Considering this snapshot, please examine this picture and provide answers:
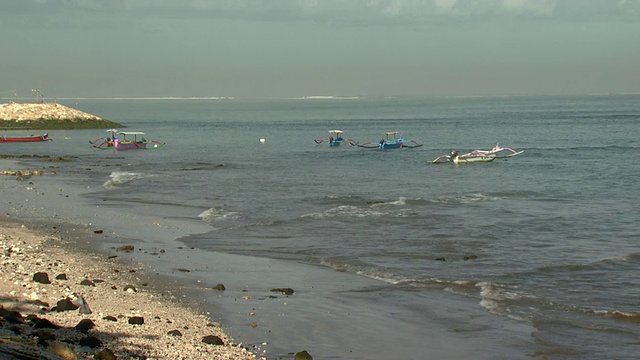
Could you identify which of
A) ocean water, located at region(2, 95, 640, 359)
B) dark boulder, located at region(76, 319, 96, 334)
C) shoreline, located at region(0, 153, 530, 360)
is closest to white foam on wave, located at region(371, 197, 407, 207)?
ocean water, located at region(2, 95, 640, 359)

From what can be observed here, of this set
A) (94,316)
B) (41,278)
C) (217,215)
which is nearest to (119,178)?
(217,215)

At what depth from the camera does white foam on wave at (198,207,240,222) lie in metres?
32.4

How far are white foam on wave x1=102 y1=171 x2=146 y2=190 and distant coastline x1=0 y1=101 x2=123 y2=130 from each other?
6695 centimetres

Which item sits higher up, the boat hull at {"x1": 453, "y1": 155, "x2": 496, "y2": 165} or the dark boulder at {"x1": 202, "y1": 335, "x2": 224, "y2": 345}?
the dark boulder at {"x1": 202, "y1": 335, "x2": 224, "y2": 345}

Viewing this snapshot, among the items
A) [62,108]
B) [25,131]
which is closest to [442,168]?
[25,131]

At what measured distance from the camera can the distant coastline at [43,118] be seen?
378 feet

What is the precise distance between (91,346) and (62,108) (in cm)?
12125

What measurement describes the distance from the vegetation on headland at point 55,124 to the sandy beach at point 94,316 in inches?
3832

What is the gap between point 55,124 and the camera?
118125 mm

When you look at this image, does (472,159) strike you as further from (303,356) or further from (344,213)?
(303,356)

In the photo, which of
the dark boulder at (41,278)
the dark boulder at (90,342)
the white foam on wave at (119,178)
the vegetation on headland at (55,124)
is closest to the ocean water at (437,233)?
the white foam on wave at (119,178)

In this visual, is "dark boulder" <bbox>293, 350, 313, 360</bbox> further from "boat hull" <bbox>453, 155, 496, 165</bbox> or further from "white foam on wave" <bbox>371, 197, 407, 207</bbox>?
"boat hull" <bbox>453, 155, 496, 165</bbox>

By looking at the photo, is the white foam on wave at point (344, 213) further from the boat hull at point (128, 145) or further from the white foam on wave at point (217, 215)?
the boat hull at point (128, 145)

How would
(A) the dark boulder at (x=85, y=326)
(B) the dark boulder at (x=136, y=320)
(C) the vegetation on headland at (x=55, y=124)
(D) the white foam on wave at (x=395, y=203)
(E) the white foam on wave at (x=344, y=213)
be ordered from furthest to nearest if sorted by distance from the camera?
(C) the vegetation on headland at (x=55, y=124)
(D) the white foam on wave at (x=395, y=203)
(E) the white foam on wave at (x=344, y=213)
(B) the dark boulder at (x=136, y=320)
(A) the dark boulder at (x=85, y=326)
